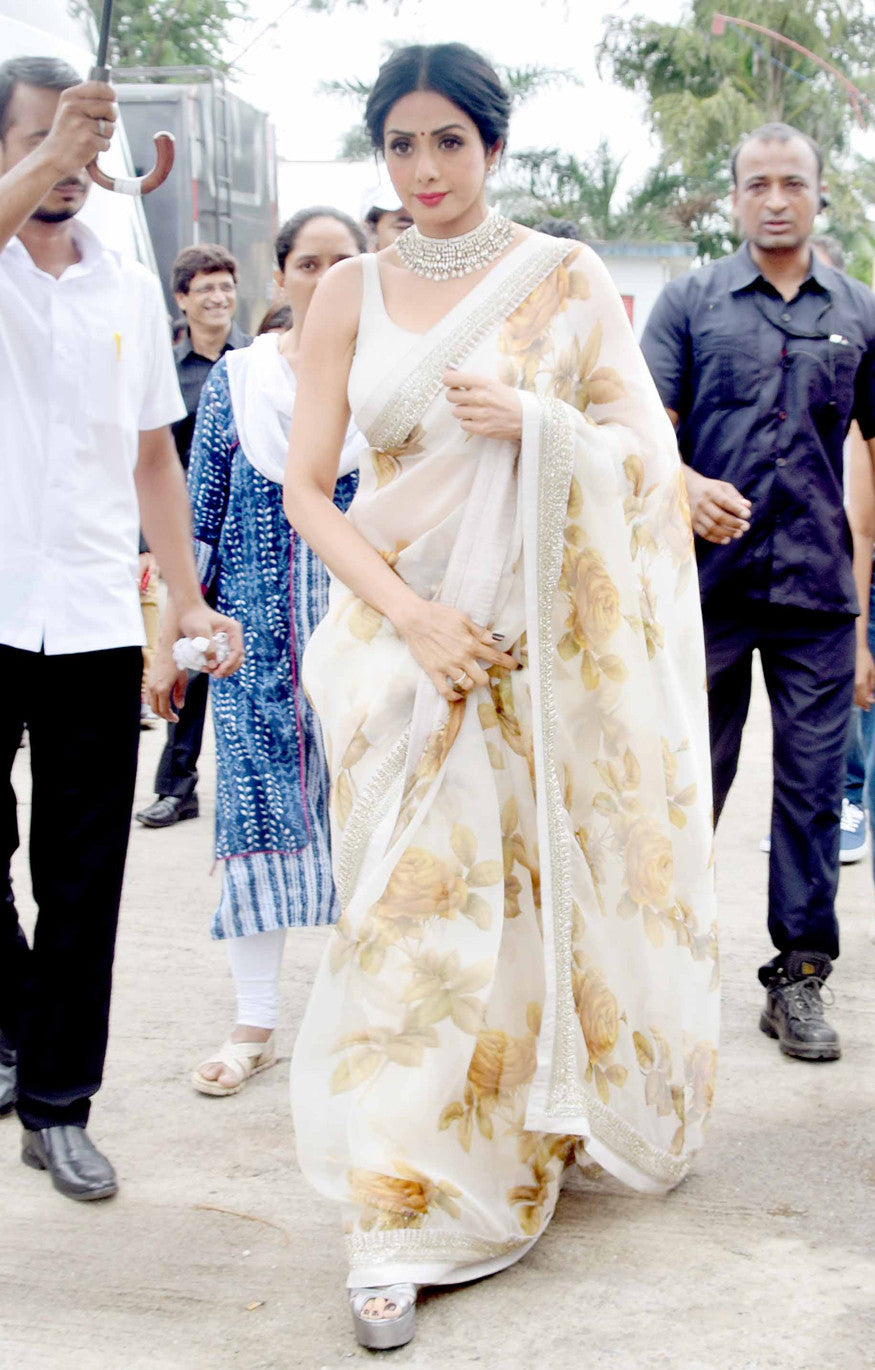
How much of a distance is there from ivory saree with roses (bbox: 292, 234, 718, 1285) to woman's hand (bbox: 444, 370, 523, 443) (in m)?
0.04

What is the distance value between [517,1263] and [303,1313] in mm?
382

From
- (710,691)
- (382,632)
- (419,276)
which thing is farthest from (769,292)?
(382,632)

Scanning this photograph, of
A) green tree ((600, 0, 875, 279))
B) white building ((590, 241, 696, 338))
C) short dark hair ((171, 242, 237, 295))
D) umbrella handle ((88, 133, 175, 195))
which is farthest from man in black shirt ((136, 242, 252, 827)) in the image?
green tree ((600, 0, 875, 279))

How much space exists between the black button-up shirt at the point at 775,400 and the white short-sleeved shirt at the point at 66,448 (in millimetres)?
1385

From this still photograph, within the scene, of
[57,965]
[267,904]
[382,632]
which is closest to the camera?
[382,632]

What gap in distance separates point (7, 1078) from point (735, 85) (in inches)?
1209

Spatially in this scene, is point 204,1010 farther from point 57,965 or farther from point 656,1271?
point 656,1271

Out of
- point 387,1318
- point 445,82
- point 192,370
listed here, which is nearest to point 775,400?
point 445,82

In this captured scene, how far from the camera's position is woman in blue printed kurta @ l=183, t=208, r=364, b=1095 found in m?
3.77

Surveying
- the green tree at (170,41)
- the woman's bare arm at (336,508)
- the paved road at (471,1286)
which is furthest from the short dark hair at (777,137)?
the green tree at (170,41)

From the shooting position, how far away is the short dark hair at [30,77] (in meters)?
2.85

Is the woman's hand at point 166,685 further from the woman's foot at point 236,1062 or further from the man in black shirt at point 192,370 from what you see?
the man in black shirt at point 192,370

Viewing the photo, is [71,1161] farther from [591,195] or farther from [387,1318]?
[591,195]

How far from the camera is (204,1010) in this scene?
424 cm
